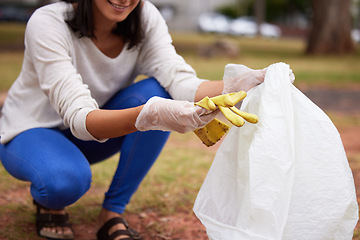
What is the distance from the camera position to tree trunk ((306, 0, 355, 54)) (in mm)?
13430

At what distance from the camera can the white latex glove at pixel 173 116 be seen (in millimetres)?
1455

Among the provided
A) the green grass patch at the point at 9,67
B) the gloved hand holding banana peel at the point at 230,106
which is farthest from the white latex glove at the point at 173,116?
the green grass patch at the point at 9,67

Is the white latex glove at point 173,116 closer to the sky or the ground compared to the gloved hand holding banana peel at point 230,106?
closer to the ground

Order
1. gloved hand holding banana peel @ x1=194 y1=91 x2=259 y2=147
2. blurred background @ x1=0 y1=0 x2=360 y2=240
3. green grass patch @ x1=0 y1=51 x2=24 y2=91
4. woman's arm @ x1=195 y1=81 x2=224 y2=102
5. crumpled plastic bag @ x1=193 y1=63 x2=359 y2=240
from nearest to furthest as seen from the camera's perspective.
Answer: gloved hand holding banana peel @ x1=194 y1=91 x2=259 y2=147 → crumpled plastic bag @ x1=193 y1=63 x2=359 y2=240 → woman's arm @ x1=195 y1=81 x2=224 y2=102 → blurred background @ x1=0 y1=0 x2=360 y2=240 → green grass patch @ x1=0 y1=51 x2=24 y2=91

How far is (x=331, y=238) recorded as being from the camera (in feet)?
5.08

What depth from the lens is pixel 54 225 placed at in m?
2.10

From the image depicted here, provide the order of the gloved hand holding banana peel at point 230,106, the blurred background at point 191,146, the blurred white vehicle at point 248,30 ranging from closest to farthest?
the gloved hand holding banana peel at point 230,106 → the blurred background at point 191,146 → the blurred white vehicle at point 248,30

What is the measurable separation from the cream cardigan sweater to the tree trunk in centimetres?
1225

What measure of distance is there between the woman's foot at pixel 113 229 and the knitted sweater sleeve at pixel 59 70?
53 cm

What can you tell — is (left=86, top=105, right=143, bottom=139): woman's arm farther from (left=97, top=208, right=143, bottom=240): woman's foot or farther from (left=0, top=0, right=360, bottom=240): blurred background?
(left=0, top=0, right=360, bottom=240): blurred background

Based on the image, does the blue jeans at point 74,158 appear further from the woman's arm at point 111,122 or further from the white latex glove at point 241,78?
the white latex glove at point 241,78

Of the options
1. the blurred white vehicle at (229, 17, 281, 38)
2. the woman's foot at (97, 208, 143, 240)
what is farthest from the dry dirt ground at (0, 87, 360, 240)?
the blurred white vehicle at (229, 17, 281, 38)

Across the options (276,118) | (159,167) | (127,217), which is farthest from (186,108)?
(159,167)

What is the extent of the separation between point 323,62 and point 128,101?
10.4m
